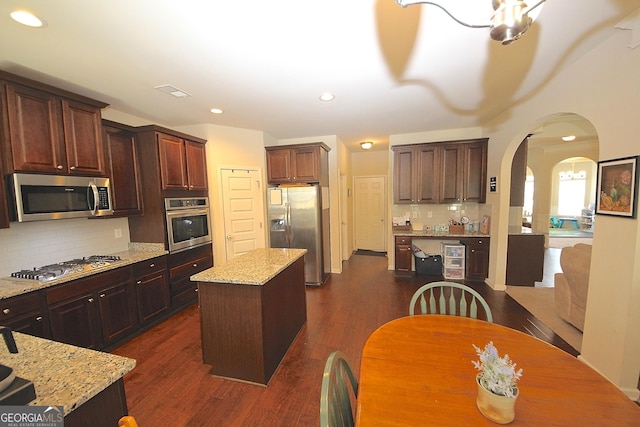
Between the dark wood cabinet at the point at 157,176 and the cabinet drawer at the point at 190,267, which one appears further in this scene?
the cabinet drawer at the point at 190,267

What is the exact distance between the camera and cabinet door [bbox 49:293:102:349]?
6.78 feet

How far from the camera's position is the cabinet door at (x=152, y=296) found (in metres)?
2.78

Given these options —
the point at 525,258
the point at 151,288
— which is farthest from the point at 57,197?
the point at 525,258

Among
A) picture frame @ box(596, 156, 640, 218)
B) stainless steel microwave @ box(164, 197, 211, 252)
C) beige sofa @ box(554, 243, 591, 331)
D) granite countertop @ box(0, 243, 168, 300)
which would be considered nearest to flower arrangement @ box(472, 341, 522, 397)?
picture frame @ box(596, 156, 640, 218)

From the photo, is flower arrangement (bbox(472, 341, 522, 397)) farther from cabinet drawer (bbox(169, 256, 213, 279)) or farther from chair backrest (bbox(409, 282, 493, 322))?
cabinet drawer (bbox(169, 256, 213, 279))

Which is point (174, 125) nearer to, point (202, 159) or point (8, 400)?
point (202, 159)

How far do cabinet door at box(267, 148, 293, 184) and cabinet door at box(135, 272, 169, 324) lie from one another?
2.30 metres

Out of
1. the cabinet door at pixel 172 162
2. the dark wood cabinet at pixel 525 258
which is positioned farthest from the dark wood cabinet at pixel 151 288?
the dark wood cabinet at pixel 525 258

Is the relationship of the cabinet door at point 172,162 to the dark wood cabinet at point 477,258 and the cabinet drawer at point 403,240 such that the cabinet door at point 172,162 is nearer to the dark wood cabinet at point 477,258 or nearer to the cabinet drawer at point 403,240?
the cabinet drawer at point 403,240

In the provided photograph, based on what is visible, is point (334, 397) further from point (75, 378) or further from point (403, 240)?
point (403, 240)

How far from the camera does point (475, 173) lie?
4.26 meters

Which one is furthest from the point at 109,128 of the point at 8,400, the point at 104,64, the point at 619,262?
the point at 619,262

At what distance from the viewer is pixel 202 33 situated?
1.70 m

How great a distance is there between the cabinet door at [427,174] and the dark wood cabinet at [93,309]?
4533 mm
